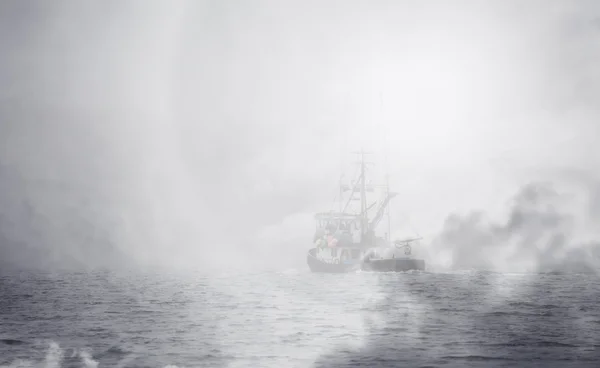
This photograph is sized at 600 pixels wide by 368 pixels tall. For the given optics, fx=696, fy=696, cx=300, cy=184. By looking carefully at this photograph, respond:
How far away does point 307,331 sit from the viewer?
6412 centimetres

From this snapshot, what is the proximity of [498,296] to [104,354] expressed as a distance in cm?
7196

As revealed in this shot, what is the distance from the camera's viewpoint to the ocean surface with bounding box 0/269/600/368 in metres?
49.3

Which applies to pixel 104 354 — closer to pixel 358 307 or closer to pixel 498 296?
pixel 358 307

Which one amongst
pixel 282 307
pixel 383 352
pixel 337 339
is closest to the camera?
pixel 383 352

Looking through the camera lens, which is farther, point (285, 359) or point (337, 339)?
point (337, 339)

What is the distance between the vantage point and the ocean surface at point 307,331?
49344 millimetres

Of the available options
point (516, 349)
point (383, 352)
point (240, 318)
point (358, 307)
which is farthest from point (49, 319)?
point (516, 349)

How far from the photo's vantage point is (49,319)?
79562 mm

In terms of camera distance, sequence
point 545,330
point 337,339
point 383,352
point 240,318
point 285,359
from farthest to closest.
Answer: point 240,318 < point 545,330 < point 337,339 < point 383,352 < point 285,359

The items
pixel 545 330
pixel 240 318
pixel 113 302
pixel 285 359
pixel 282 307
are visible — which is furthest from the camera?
pixel 113 302

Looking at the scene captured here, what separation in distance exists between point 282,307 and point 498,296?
37.4 m

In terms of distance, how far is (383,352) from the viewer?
52250 millimetres

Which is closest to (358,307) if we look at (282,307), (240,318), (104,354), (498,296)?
(282,307)

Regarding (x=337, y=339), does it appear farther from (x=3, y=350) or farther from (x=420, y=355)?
(x=3, y=350)
